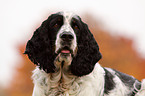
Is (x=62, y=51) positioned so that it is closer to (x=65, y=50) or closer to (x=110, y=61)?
(x=65, y=50)

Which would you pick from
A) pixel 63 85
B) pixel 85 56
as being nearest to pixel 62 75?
pixel 63 85

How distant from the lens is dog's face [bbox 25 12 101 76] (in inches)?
200

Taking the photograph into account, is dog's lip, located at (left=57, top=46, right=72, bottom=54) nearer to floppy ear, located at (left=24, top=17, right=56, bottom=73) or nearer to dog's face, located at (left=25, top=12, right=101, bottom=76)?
dog's face, located at (left=25, top=12, right=101, bottom=76)

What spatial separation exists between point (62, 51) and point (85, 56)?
72 cm

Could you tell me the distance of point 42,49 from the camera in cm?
537

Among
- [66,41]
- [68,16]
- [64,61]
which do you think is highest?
[68,16]

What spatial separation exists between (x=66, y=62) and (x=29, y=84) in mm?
20465

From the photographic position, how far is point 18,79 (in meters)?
25.7

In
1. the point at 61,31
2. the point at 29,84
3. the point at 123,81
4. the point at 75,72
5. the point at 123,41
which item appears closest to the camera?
the point at 61,31

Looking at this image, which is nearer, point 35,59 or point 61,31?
point 61,31

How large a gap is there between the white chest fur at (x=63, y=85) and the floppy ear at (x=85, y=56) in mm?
179

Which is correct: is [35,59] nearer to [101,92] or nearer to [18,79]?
[101,92]

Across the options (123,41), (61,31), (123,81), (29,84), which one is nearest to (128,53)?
(123,41)

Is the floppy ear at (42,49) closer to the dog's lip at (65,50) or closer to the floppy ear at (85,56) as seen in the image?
the dog's lip at (65,50)
